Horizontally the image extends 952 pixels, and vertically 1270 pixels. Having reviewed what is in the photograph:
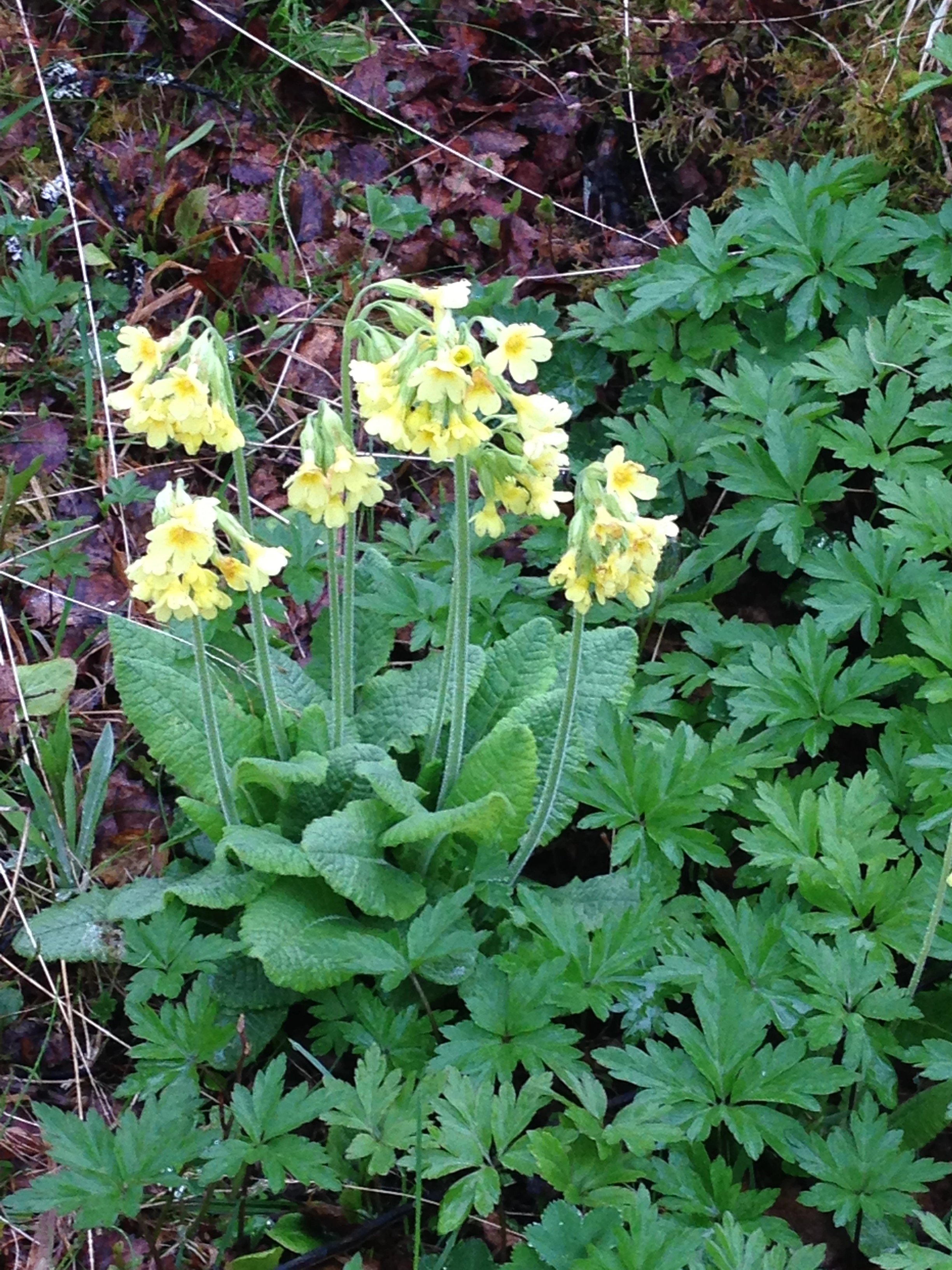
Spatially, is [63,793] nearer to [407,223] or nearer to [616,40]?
[407,223]

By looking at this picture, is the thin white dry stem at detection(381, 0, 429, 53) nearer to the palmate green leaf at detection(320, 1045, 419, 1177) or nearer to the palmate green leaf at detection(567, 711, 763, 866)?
the palmate green leaf at detection(567, 711, 763, 866)

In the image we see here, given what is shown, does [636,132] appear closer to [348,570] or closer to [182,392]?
[348,570]

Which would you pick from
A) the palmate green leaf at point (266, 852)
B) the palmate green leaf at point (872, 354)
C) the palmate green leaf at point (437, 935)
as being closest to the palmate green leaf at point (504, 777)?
the palmate green leaf at point (437, 935)

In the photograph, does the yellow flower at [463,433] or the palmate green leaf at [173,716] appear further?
the palmate green leaf at [173,716]

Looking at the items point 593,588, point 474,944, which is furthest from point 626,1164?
point 593,588

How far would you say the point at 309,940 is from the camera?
232 cm

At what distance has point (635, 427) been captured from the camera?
3543mm

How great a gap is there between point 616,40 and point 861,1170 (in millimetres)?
3958

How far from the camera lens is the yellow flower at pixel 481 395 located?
1896 millimetres

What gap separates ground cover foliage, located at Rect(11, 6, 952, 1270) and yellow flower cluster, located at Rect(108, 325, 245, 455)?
0.70 meters

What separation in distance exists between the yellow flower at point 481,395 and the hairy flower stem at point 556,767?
0.42 m

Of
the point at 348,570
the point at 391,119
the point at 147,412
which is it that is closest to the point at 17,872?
the point at 348,570

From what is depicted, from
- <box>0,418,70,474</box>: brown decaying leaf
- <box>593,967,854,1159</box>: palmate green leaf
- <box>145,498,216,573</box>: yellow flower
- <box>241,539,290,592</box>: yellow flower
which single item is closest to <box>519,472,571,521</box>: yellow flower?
<box>241,539,290,592</box>: yellow flower

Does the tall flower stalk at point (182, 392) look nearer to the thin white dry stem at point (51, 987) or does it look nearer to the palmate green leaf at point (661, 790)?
the palmate green leaf at point (661, 790)
